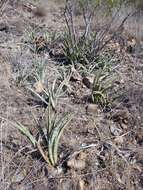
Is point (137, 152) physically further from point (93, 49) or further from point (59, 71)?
point (93, 49)

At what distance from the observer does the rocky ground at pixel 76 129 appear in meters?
3.32

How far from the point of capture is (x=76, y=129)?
13.3 feet

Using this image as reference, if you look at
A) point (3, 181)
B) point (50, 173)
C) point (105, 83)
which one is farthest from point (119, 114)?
Answer: point (3, 181)

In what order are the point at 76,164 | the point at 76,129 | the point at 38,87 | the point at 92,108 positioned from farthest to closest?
1. the point at 38,87
2. the point at 92,108
3. the point at 76,129
4. the point at 76,164

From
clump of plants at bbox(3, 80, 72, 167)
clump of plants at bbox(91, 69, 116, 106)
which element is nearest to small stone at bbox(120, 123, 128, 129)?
clump of plants at bbox(91, 69, 116, 106)

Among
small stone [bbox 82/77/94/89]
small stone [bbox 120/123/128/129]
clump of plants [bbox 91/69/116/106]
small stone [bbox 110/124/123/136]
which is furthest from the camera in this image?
small stone [bbox 82/77/94/89]

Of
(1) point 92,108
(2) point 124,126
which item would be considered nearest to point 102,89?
(1) point 92,108

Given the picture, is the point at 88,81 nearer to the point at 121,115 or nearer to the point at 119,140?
the point at 121,115

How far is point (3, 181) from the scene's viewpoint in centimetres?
300

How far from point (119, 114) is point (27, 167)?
1356 millimetres

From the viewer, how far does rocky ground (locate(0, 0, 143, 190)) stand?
332cm

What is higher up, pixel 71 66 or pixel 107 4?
pixel 107 4

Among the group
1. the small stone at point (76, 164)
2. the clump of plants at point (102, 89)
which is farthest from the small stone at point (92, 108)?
the small stone at point (76, 164)

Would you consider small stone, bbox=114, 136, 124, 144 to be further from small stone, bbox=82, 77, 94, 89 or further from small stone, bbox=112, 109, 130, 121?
small stone, bbox=82, 77, 94, 89
